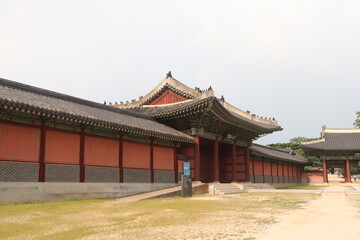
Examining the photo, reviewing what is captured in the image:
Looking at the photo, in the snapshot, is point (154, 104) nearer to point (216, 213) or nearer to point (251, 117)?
point (251, 117)

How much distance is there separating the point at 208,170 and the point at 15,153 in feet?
61.7

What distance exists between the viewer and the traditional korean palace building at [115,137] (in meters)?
14.4

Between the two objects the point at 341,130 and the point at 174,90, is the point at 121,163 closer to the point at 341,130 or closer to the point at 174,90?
the point at 174,90

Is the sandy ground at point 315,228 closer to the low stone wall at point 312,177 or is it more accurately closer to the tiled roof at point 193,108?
the tiled roof at point 193,108

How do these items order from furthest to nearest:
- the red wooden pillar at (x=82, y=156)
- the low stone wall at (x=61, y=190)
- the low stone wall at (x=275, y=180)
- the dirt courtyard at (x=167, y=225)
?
the low stone wall at (x=275, y=180) < the red wooden pillar at (x=82, y=156) < the low stone wall at (x=61, y=190) < the dirt courtyard at (x=167, y=225)

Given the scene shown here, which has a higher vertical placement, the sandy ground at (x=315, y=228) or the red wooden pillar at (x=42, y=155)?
the red wooden pillar at (x=42, y=155)

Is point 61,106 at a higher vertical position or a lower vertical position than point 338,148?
higher

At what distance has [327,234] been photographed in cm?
730

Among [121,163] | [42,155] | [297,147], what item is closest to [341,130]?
[297,147]

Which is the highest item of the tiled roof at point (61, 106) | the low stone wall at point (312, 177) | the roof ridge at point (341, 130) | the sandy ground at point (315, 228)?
the roof ridge at point (341, 130)

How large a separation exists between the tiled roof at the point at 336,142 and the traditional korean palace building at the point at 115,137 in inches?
781

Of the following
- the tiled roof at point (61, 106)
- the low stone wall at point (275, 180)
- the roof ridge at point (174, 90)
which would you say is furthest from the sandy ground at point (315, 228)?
the low stone wall at point (275, 180)

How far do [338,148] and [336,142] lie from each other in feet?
8.53

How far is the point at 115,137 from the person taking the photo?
1886 cm
